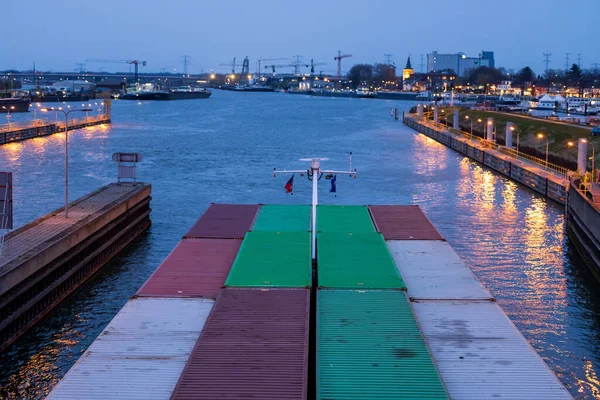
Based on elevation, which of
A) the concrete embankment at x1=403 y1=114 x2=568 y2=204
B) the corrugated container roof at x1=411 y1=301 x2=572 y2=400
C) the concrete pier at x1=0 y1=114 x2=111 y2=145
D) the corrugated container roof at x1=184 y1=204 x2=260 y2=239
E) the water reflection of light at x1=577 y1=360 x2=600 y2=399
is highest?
the concrete pier at x1=0 y1=114 x2=111 y2=145

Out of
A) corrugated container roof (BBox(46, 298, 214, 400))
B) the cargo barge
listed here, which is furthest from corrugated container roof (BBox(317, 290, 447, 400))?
corrugated container roof (BBox(46, 298, 214, 400))

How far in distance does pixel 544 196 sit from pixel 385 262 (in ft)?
80.0

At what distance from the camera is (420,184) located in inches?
1750

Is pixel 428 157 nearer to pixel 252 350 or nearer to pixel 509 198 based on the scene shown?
pixel 509 198

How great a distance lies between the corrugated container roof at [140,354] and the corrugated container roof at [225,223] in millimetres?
6849

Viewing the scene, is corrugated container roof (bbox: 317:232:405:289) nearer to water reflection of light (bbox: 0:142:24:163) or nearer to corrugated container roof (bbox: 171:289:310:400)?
corrugated container roof (bbox: 171:289:310:400)

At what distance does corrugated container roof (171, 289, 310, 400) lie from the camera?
10.9 metres

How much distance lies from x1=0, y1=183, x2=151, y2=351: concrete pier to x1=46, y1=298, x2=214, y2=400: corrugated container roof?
11.6ft

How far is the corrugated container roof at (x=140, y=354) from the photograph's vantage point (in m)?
11.2

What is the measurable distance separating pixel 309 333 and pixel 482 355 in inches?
138

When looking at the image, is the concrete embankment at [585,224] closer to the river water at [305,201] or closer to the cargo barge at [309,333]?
the river water at [305,201]

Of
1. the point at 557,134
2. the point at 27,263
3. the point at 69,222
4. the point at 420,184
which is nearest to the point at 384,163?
the point at 420,184

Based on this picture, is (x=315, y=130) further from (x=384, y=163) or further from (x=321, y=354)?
(x=321, y=354)

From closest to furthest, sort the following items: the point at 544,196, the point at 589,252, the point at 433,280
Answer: the point at 433,280 < the point at 589,252 < the point at 544,196
